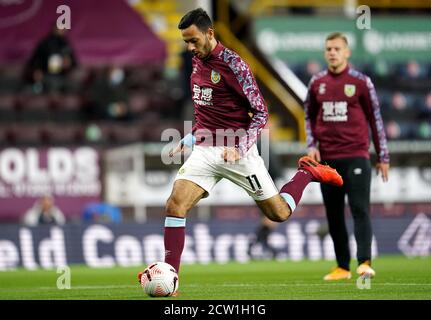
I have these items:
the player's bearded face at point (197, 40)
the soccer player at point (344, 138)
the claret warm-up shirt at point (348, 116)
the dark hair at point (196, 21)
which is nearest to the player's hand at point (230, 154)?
the player's bearded face at point (197, 40)

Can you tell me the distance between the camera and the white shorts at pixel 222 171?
9180 millimetres

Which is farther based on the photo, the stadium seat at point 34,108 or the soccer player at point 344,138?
the stadium seat at point 34,108

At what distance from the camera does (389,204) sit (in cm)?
2003

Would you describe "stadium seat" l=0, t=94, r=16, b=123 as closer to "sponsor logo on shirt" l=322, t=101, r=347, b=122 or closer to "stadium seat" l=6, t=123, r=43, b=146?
"stadium seat" l=6, t=123, r=43, b=146

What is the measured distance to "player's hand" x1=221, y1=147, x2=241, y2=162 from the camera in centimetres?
898

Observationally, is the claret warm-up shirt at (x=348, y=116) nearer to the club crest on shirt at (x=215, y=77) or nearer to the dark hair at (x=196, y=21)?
the club crest on shirt at (x=215, y=77)

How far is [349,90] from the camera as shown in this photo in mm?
11094

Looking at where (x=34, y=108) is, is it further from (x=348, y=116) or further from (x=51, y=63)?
(x=348, y=116)

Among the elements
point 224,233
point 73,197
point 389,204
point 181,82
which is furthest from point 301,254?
point 181,82

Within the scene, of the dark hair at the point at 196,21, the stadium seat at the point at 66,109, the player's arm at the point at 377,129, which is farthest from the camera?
the stadium seat at the point at 66,109

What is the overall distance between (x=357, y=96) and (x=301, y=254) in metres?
7.03

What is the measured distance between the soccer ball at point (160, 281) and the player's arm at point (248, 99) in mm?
1139

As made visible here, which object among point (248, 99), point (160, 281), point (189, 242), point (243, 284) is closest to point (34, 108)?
point (189, 242)

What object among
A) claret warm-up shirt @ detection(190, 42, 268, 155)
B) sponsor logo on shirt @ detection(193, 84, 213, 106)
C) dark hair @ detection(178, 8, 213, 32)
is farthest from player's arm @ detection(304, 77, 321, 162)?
dark hair @ detection(178, 8, 213, 32)
